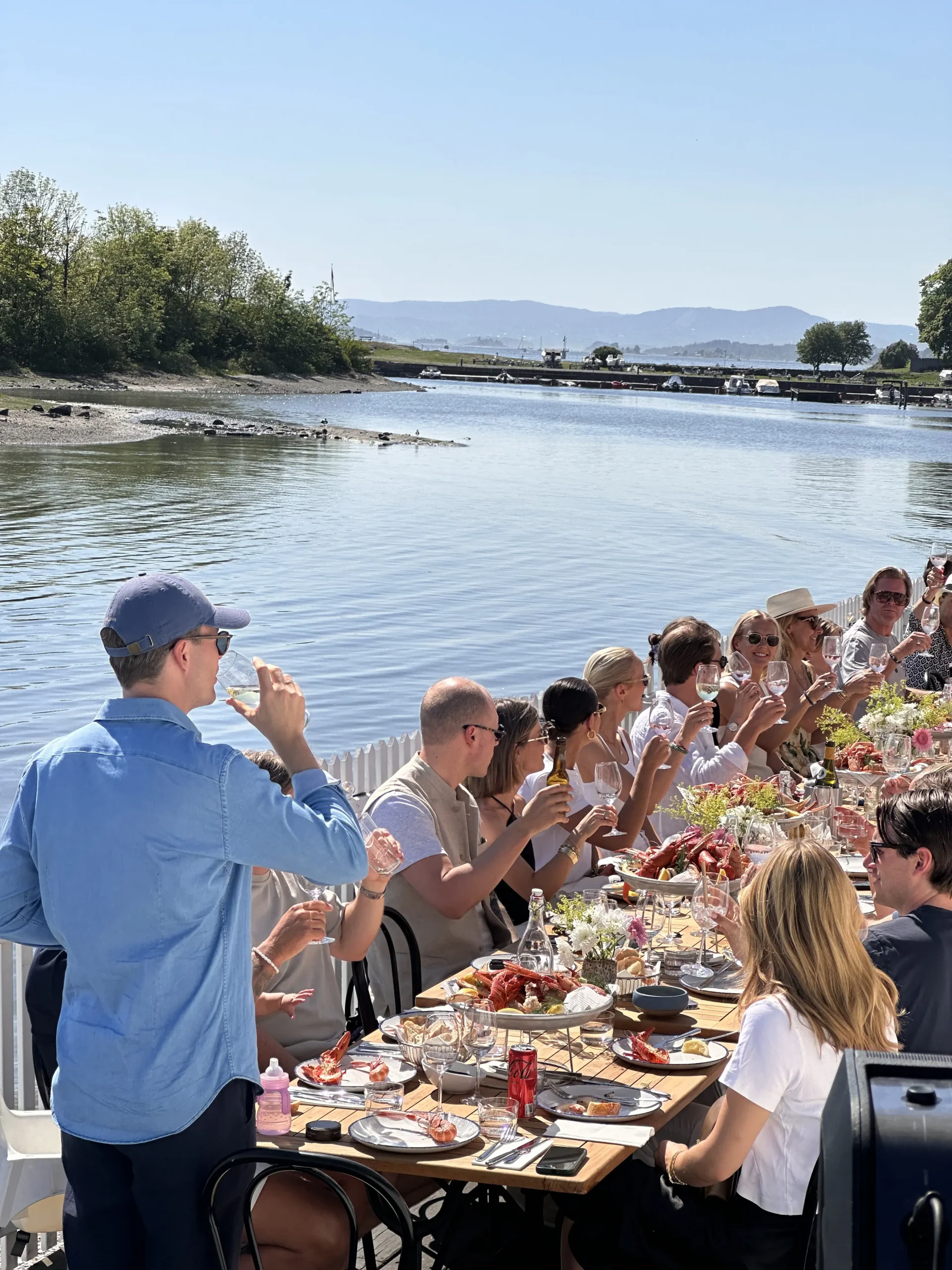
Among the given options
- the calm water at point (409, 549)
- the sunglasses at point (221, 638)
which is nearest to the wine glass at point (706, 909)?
the sunglasses at point (221, 638)

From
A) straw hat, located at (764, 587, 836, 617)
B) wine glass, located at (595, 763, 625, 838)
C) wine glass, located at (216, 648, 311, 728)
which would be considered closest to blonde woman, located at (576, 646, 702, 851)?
wine glass, located at (595, 763, 625, 838)

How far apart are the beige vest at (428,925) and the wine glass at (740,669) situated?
3.36 m

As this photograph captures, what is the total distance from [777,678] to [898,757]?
2.36 feet

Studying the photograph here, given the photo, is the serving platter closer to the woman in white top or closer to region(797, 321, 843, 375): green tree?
the woman in white top

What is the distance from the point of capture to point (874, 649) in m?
9.74

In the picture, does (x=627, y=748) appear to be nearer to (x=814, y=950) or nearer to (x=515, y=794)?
(x=515, y=794)

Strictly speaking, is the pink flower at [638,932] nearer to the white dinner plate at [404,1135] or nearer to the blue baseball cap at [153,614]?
the white dinner plate at [404,1135]

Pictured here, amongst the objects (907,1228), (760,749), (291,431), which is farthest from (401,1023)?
(291,431)

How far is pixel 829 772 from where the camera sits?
7.12 meters

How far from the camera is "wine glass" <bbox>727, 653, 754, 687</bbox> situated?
26.8 ft

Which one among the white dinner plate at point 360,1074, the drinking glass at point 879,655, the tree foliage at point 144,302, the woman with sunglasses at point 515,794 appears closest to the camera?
the white dinner plate at point 360,1074

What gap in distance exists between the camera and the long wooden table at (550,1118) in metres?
3.20

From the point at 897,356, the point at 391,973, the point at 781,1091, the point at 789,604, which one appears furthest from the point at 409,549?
the point at 897,356

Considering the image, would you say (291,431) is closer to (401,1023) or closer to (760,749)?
(760,749)
